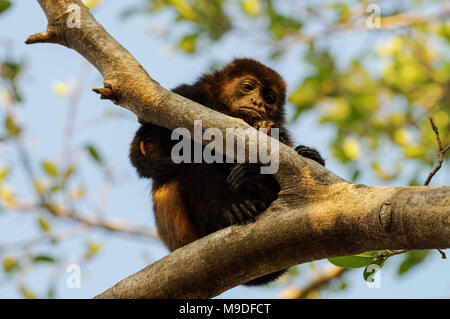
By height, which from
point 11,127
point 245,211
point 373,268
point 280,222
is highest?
point 11,127

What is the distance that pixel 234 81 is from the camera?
214 inches

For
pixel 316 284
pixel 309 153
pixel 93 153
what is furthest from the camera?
pixel 316 284

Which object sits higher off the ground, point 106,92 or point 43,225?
point 43,225

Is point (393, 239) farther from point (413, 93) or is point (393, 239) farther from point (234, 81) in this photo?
point (413, 93)

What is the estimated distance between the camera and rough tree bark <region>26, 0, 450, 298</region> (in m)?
2.19

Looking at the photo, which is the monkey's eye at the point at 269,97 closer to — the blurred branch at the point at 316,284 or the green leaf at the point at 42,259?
the blurred branch at the point at 316,284

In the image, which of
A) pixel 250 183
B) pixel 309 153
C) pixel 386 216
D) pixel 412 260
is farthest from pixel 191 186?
pixel 412 260

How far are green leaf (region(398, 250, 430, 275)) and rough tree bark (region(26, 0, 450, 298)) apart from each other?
3.26 metres

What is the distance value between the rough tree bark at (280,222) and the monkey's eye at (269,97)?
2.54 meters

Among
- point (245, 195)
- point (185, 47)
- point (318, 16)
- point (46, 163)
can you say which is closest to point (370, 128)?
point (318, 16)

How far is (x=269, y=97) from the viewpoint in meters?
5.56

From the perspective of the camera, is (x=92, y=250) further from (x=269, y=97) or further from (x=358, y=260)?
(x=358, y=260)

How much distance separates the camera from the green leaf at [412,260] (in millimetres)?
5445

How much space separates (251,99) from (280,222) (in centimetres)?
276
